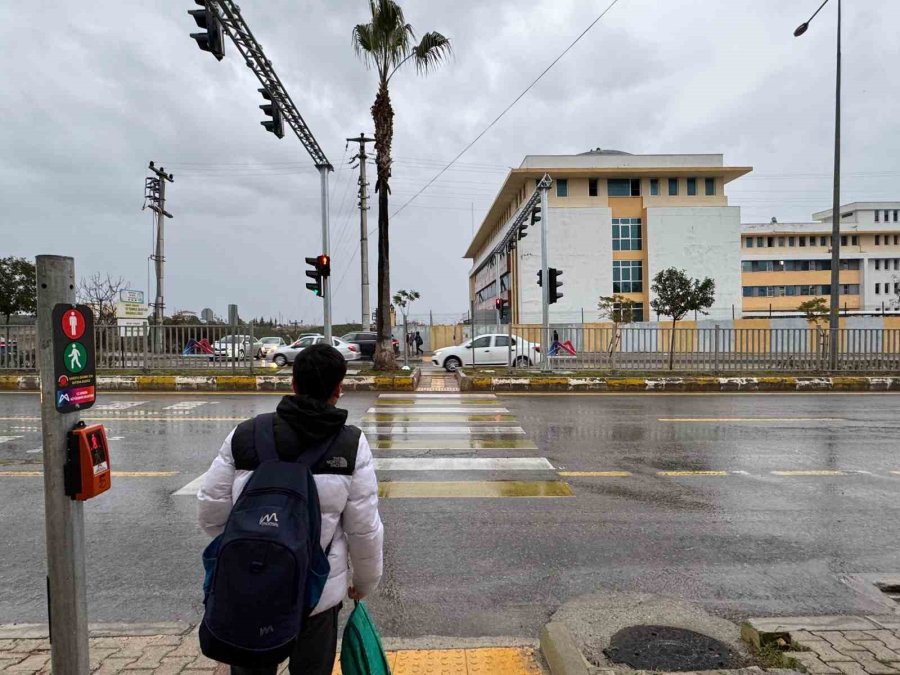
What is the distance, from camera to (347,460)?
2.14m

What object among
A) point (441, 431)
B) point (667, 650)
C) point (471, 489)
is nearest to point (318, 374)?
point (667, 650)

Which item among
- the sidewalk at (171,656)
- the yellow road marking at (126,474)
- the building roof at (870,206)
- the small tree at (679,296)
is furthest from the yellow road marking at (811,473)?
the building roof at (870,206)

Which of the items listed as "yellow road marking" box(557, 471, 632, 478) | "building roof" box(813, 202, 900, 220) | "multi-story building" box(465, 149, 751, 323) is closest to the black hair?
"yellow road marking" box(557, 471, 632, 478)

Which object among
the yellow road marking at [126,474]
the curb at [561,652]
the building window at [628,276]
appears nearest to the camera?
the curb at [561,652]

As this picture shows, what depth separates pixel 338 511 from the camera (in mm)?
2148

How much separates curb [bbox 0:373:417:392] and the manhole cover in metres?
13.1

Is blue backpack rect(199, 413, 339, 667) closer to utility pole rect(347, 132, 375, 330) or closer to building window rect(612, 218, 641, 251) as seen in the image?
utility pole rect(347, 132, 375, 330)

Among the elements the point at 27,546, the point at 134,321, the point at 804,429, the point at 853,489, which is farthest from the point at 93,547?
the point at 134,321

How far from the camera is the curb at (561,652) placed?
287cm

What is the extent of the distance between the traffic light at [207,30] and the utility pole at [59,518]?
26.1 ft

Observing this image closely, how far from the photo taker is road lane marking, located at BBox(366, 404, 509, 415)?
11.9 m

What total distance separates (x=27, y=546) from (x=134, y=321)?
16922 mm

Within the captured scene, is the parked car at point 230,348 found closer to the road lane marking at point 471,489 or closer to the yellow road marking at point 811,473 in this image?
the road lane marking at point 471,489

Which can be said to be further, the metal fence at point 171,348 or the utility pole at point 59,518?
the metal fence at point 171,348
